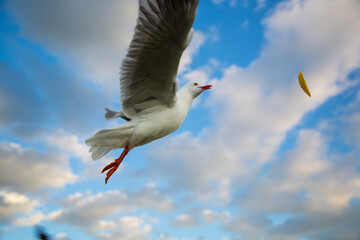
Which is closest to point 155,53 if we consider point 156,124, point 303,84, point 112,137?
point 156,124

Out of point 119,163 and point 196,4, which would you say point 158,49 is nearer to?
point 196,4

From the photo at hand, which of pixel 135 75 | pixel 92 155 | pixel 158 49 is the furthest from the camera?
pixel 92 155

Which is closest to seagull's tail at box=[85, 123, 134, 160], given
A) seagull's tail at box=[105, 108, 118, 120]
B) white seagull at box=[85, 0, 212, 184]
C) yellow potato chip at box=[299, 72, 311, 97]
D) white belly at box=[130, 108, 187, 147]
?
white seagull at box=[85, 0, 212, 184]

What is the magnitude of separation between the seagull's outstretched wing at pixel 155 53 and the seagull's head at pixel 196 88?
94 cm

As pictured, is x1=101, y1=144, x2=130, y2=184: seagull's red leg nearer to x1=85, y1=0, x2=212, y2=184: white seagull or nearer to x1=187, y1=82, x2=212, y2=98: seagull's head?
x1=85, y1=0, x2=212, y2=184: white seagull

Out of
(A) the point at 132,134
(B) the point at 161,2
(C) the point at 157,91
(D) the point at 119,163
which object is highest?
(B) the point at 161,2

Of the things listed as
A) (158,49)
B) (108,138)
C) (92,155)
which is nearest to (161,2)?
(158,49)

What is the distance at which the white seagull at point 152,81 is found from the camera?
4.76 metres

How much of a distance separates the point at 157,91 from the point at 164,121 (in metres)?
0.57

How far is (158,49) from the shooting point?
513cm

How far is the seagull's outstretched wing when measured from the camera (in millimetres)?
4711

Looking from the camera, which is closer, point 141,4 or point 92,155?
point 141,4

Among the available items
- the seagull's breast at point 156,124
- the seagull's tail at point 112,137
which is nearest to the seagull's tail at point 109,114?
the seagull's tail at point 112,137

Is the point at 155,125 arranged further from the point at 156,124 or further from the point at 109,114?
the point at 109,114
